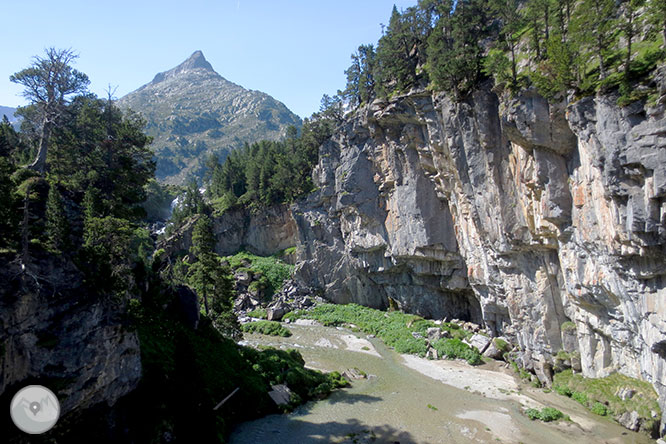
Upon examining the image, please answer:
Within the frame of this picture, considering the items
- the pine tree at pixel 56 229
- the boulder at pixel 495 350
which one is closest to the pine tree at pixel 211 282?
the pine tree at pixel 56 229

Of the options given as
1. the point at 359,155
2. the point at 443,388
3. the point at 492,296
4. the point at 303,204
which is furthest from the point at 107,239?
the point at 303,204

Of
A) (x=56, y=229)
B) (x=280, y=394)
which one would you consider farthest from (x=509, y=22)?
(x=56, y=229)

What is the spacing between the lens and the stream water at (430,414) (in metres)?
20.4

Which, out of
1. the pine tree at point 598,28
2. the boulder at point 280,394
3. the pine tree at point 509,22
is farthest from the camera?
the pine tree at point 509,22

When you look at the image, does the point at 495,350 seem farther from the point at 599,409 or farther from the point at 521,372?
the point at 599,409

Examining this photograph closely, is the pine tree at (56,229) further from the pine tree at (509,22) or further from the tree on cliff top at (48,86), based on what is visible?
the pine tree at (509,22)

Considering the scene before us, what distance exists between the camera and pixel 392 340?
38.8 m

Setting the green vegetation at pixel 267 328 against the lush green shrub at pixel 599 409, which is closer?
the lush green shrub at pixel 599 409

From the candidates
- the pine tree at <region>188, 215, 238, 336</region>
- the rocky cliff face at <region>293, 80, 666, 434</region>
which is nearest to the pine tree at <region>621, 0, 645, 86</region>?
the rocky cliff face at <region>293, 80, 666, 434</region>

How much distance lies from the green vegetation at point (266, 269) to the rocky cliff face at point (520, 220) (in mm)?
8631

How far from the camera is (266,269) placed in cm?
5997

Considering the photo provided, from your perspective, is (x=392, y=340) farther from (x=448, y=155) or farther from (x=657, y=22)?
(x=657, y=22)

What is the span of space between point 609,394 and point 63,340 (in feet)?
97.2

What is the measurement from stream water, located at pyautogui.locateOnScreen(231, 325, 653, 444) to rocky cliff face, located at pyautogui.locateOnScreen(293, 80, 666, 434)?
3.63m
